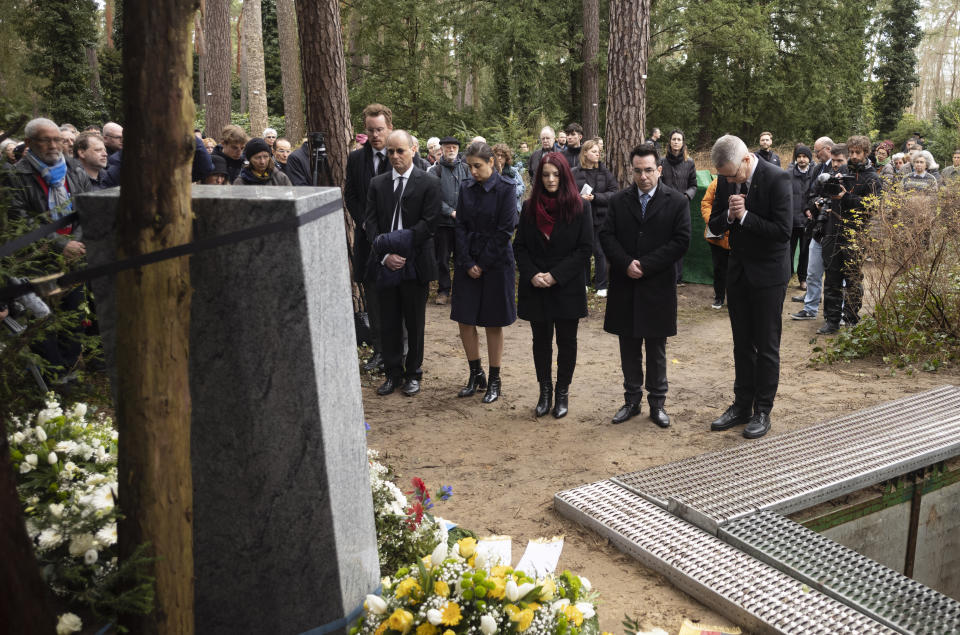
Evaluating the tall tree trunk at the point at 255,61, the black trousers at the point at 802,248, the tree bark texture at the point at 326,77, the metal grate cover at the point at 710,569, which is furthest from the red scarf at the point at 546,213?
the tall tree trunk at the point at 255,61

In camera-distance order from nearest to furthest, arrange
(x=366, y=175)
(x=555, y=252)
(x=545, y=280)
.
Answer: (x=545, y=280), (x=555, y=252), (x=366, y=175)

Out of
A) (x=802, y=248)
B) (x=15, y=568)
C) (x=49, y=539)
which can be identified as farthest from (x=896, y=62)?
(x=15, y=568)

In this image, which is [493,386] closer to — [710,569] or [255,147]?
[255,147]

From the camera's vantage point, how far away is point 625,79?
11.4 m

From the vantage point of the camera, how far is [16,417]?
3.08 meters

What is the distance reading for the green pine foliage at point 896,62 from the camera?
3297 centimetres

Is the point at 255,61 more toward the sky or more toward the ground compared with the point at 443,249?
more toward the sky

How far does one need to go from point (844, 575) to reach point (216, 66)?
65.0ft

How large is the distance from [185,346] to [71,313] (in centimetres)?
98

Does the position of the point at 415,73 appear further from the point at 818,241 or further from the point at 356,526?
the point at 356,526

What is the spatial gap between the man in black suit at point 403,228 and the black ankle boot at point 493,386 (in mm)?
739

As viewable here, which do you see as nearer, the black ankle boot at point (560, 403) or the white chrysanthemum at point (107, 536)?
the white chrysanthemum at point (107, 536)

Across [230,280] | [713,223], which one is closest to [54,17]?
[713,223]

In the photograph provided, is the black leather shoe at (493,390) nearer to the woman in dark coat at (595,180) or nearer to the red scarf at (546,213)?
the red scarf at (546,213)
